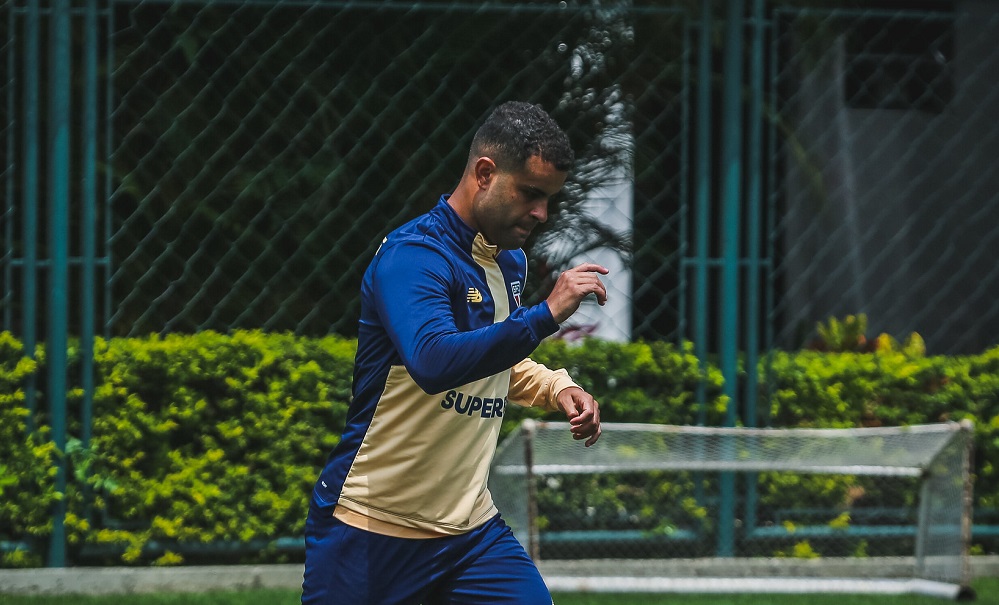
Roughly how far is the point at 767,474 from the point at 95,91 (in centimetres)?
365

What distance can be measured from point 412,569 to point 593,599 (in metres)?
2.67

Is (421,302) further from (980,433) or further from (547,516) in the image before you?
(980,433)

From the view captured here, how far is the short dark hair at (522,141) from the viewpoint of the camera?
300 centimetres

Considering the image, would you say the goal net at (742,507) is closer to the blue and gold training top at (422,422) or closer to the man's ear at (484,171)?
the blue and gold training top at (422,422)

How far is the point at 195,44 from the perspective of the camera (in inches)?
247

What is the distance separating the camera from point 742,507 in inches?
251

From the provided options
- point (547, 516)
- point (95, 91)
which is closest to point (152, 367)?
point (95, 91)

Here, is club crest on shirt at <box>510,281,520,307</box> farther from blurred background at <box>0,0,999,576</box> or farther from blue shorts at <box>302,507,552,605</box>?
blurred background at <box>0,0,999,576</box>

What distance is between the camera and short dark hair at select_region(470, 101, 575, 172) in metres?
3.00

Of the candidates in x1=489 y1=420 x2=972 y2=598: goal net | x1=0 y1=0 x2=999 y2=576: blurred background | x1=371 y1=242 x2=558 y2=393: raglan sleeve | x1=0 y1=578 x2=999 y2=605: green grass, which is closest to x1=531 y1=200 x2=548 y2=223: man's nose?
x1=371 y1=242 x2=558 y2=393: raglan sleeve

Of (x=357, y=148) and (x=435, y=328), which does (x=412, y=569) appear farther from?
(x=357, y=148)

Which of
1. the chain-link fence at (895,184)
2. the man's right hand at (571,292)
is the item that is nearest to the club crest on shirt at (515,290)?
the man's right hand at (571,292)

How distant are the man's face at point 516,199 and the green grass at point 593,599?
2907 millimetres

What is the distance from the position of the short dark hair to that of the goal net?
8.27 feet
